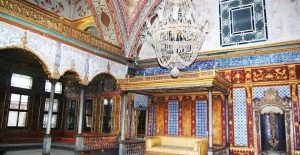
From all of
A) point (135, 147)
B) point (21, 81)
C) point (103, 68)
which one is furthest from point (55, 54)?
point (21, 81)

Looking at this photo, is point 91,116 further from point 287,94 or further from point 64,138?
point 287,94

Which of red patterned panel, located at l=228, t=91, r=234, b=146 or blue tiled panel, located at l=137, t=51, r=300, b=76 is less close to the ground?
blue tiled panel, located at l=137, t=51, r=300, b=76

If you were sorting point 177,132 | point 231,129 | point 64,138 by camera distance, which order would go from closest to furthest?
point 231,129 < point 177,132 < point 64,138

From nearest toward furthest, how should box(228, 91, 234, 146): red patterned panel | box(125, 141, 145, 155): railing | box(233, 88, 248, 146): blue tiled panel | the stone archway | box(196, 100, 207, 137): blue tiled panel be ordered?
the stone archway → box(233, 88, 248, 146): blue tiled panel → box(228, 91, 234, 146): red patterned panel → box(125, 141, 145, 155): railing → box(196, 100, 207, 137): blue tiled panel

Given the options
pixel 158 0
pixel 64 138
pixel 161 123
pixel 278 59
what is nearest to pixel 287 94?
pixel 278 59

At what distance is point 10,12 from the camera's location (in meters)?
6.11

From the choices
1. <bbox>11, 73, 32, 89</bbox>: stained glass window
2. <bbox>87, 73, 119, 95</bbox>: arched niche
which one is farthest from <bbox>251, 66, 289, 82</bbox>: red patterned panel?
<bbox>11, 73, 32, 89</bbox>: stained glass window

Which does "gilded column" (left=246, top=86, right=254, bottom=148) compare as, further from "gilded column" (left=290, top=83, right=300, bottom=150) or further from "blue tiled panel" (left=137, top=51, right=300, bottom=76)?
"gilded column" (left=290, top=83, right=300, bottom=150)

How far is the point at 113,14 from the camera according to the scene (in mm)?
10078

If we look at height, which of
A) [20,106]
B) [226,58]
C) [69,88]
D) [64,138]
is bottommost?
[64,138]

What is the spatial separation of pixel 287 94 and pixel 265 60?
1.31 metres

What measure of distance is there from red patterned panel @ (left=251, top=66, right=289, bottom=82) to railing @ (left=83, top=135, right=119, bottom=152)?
18.5 feet

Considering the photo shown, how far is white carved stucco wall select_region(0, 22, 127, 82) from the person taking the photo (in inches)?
242

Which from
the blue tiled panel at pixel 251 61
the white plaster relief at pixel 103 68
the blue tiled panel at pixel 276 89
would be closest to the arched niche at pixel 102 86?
the white plaster relief at pixel 103 68
